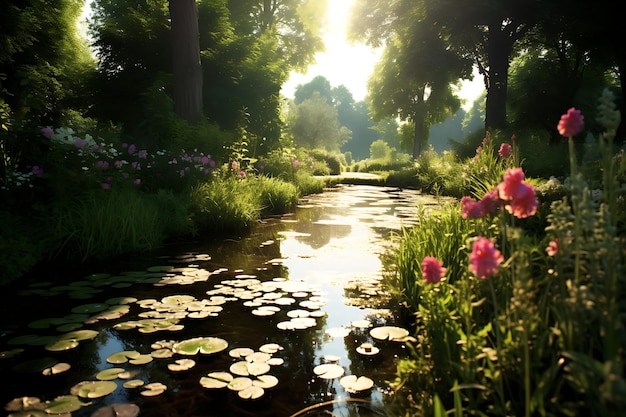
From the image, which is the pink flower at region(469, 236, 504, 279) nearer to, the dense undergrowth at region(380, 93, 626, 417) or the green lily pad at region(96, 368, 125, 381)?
the dense undergrowth at region(380, 93, 626, 417)

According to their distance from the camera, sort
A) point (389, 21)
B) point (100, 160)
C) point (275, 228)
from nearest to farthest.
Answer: point (100, 160) → point (275, 228) → point (389, 21)

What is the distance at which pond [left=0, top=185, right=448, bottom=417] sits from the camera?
6.44ft

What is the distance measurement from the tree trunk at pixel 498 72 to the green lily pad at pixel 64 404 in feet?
51.0

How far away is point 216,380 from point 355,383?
0.77 metres

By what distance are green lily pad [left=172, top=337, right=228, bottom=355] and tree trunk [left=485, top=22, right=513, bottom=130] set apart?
48.2ft

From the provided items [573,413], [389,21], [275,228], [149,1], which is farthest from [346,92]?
[573,413]

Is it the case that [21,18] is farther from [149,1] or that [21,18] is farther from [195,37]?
[195,37]

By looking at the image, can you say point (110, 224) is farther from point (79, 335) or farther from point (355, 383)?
point (355, 383)

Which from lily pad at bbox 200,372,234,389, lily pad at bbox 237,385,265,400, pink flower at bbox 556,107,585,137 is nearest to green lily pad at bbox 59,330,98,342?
lily pad at bbox 200,372,234,389

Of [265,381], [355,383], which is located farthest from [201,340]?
[355,383]

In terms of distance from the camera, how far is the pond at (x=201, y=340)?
1.96 metres

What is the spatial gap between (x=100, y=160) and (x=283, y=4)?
20.4 m

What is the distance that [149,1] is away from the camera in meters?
12.0

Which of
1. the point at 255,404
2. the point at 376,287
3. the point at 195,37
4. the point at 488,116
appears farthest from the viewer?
the point at 488,116
